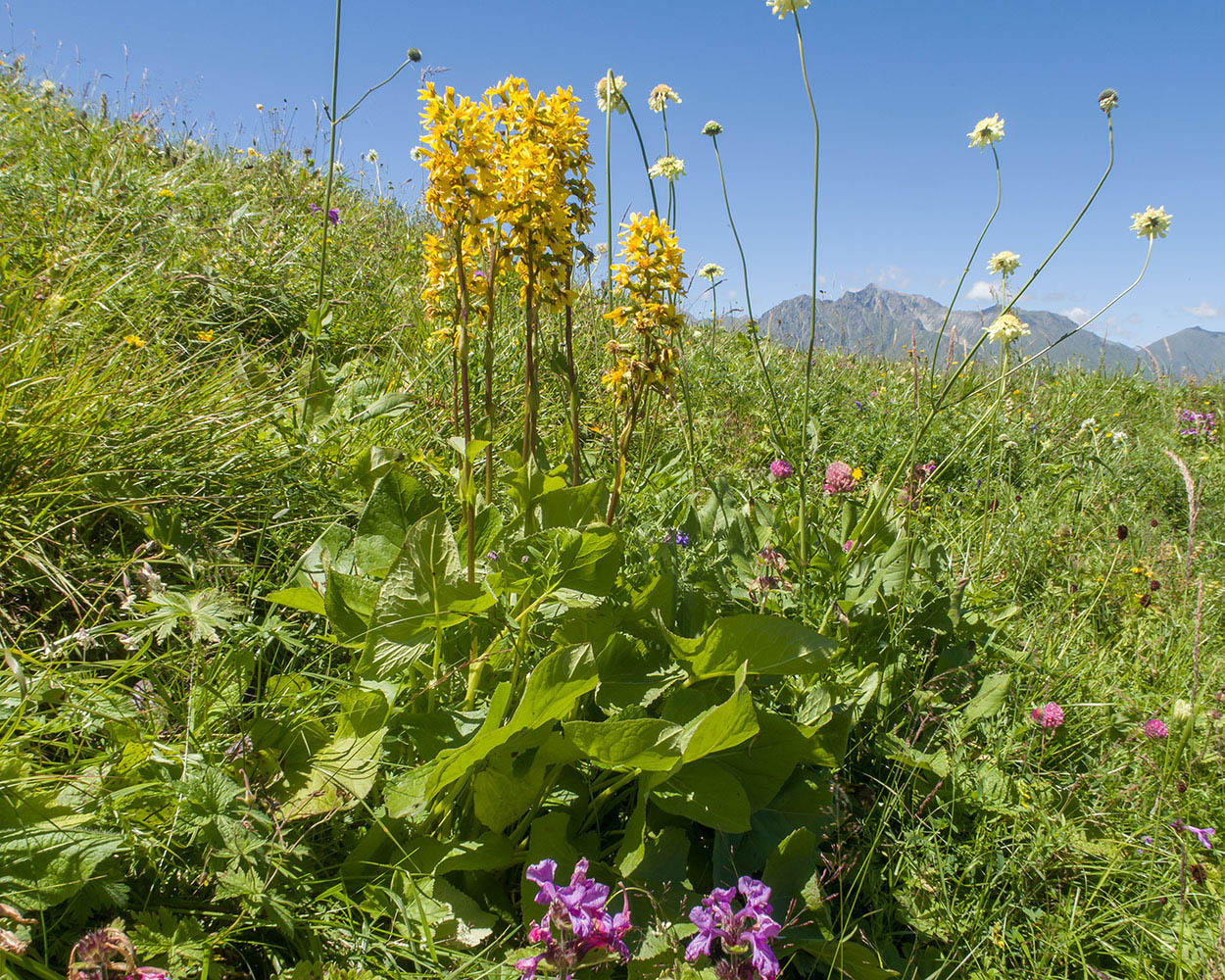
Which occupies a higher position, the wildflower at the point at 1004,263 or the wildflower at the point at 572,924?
the wildflower at the point at 1004,263

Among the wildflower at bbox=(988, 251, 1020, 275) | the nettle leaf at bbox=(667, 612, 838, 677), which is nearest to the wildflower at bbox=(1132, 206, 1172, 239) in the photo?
the wildflower at bbox=(988, 251, 1020, 275)

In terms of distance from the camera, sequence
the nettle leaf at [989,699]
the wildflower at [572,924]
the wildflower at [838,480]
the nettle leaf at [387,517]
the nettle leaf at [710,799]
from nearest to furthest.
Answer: the wildflower at [572,924]
the nettle leaf at [710,799]
the nettle leaf at [387,517]
the nettle leaf at [989,699]
the wildflower at [838,480]

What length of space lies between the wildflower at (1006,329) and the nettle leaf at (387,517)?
5.13 ft

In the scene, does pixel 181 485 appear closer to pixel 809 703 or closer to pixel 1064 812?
pixel 809 703

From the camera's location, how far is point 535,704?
1.04 m

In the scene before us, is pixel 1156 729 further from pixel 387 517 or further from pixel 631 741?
pixel 387 517

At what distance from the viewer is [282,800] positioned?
1220mm

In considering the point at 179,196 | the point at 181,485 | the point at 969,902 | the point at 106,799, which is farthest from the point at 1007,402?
the point at 179,196

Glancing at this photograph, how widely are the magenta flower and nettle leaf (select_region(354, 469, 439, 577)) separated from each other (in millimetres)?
1501

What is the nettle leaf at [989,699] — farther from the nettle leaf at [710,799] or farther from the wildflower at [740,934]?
the wildflower at [740,934]

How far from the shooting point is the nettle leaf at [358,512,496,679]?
120 cm

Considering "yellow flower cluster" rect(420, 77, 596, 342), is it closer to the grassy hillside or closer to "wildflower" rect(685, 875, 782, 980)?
the grassy hillside

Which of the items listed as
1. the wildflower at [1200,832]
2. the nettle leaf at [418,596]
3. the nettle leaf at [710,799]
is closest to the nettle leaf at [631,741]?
the nettle leaf at [710,799]

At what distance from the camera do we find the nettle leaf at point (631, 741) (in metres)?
1.03
